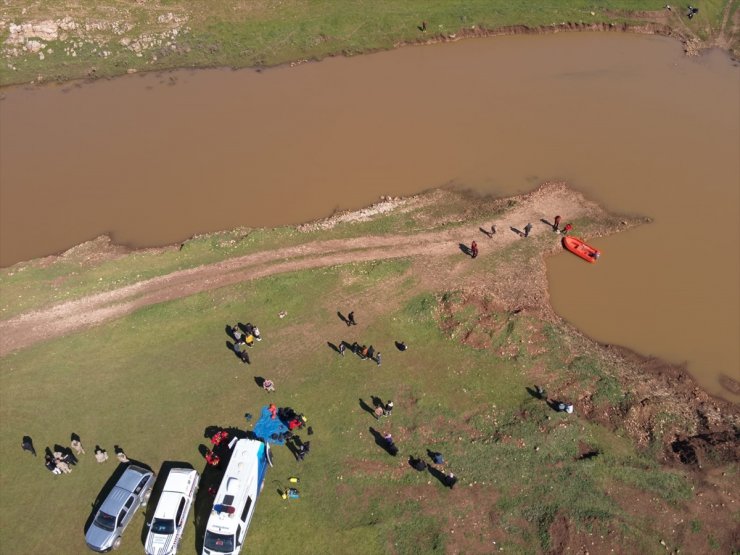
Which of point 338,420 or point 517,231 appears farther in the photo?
point 517,231

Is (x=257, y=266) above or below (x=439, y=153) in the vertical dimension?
below

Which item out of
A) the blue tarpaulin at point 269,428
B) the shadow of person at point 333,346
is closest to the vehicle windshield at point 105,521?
the blue tarpaulin at point 269,428

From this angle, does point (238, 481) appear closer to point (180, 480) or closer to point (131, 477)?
point (180, 480)

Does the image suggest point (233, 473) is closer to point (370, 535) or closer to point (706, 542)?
point (370, 535)

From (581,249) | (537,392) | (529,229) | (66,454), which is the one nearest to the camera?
(66,454)

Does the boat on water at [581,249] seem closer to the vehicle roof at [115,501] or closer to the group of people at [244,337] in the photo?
the group of people at [244,337]

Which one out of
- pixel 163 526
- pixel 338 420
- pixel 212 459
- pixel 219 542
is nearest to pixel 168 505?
pixel 163 526

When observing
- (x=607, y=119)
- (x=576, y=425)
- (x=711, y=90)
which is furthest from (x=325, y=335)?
(x=711, y=90)

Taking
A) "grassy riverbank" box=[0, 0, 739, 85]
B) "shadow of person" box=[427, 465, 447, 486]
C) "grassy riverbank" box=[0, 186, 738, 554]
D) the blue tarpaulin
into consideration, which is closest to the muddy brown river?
"grassy riverbank" box=[0, 0, 739, 85]

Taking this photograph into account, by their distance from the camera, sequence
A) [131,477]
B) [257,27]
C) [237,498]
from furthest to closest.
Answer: [257,27] < [131,477] < [237,498]
